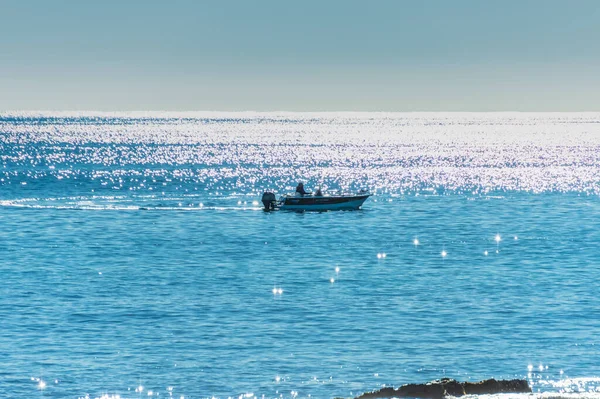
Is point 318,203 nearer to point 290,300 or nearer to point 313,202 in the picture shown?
point 313,202

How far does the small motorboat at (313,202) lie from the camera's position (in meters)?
99.8

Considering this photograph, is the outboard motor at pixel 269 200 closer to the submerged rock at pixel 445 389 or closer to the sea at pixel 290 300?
the sea at pixel 290 300

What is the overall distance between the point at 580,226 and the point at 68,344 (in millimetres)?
61018

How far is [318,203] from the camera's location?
10025 cm

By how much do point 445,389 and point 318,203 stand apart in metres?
70.3

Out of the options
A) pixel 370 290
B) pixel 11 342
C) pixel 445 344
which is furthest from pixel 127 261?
pixel 445 344

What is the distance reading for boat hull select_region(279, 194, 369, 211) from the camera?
99.8 meters

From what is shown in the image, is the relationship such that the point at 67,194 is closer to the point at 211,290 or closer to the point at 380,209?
the point at 380,209

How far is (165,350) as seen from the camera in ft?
134

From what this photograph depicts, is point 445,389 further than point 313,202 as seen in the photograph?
No

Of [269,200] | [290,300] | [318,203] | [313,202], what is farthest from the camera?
[269,200]

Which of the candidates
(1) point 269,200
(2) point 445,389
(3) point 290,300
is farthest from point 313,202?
(2) point 445,389

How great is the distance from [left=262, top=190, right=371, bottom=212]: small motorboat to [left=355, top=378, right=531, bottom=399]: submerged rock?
68.2 metres

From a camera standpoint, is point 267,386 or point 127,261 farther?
point 127,261
